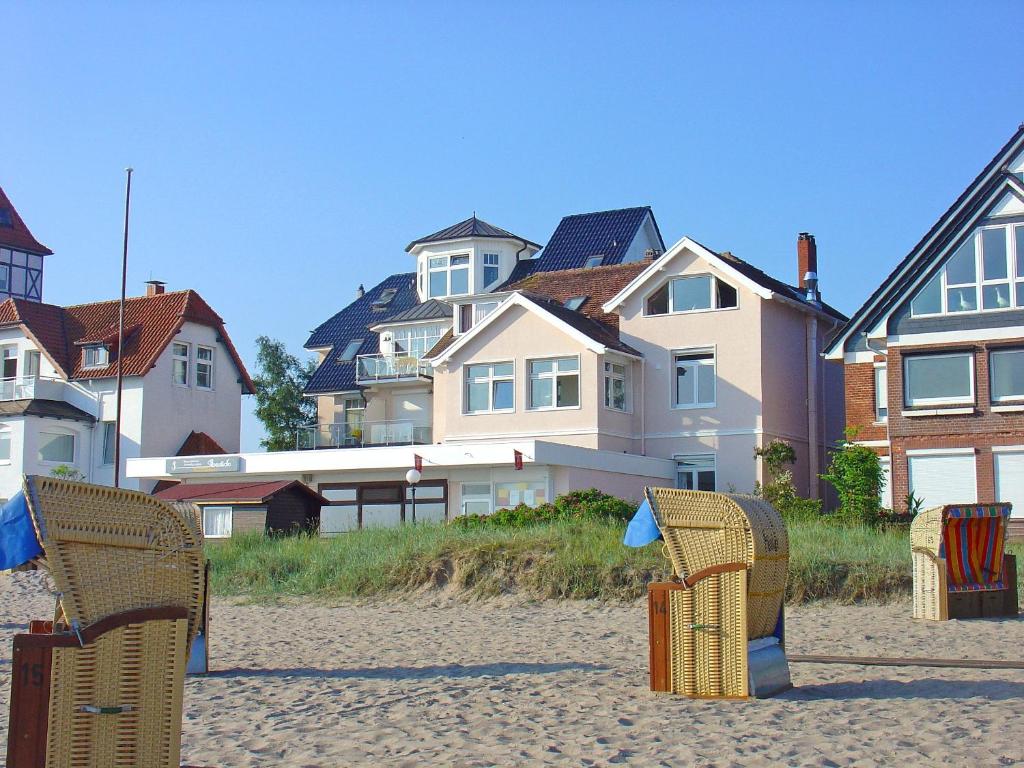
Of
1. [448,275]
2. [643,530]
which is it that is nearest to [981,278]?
[448,275]

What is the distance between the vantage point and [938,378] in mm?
31156

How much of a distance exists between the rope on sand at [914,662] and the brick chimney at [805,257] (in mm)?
30979

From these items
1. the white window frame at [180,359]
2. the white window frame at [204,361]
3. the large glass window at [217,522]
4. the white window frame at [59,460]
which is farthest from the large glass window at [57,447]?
the large glass window at [217,522]

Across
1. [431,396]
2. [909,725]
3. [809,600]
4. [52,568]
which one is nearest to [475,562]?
[809,600]

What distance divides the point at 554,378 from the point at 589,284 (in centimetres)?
609

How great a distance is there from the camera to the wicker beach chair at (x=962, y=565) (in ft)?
54.1

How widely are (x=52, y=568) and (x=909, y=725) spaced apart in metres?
6.07

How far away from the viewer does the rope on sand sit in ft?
40.0

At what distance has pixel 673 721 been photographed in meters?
9.74

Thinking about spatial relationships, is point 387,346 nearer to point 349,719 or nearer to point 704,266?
point 704,266

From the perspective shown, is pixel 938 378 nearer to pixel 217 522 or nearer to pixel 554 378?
pixel 554 378

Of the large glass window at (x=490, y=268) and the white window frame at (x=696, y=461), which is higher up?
the large glass window at (x=490, y=268)

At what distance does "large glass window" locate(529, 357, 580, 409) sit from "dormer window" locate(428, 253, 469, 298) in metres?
9.24

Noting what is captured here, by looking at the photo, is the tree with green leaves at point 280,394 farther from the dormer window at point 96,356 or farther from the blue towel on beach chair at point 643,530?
the blue towel on beach chair at point 643,530
